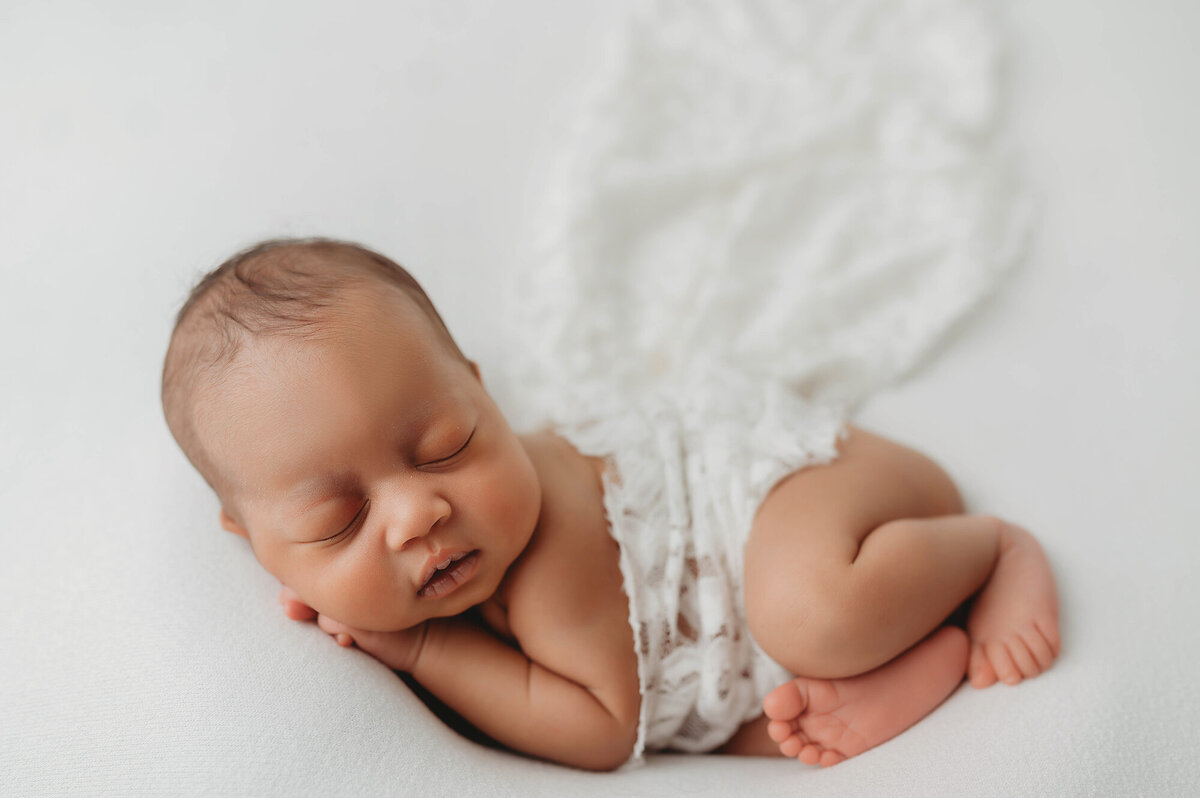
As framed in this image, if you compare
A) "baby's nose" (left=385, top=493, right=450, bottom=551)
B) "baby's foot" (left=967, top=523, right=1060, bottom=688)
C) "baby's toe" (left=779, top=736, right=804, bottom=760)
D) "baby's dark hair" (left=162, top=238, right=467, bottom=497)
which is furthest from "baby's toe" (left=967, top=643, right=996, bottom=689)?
"baby's dark hair" (left=162, top=238, right=467, bottom=497)

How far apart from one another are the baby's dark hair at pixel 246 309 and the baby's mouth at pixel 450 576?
29 centimetres

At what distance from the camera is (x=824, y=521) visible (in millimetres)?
1233

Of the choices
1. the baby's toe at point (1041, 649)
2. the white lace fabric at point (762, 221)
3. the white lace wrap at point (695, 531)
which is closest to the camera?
the baby's toe at point (1041, 649)

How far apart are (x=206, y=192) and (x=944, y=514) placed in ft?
4.71

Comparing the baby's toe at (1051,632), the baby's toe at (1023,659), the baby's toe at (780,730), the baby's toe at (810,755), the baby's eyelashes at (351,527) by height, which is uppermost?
the baby's eyelashes at (351,527)

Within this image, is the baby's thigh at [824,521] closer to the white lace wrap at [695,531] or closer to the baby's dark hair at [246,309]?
the white lace wrap at [695,531]

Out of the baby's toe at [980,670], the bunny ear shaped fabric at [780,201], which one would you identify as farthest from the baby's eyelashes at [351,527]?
the baby's toe at [980,670]

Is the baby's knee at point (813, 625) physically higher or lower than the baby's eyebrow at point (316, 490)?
lower

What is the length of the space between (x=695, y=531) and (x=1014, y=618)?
0.45 meters

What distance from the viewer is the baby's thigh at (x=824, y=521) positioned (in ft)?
3.88

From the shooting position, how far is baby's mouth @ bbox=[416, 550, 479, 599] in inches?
43.4

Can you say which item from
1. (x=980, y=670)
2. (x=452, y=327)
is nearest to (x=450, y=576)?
(x=452, y=327)

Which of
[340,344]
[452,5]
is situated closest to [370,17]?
[452,5]

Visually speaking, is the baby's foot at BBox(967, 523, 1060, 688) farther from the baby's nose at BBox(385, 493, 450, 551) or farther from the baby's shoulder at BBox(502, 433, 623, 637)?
the baby's nose at BBox(385, 493, 450, 551)
